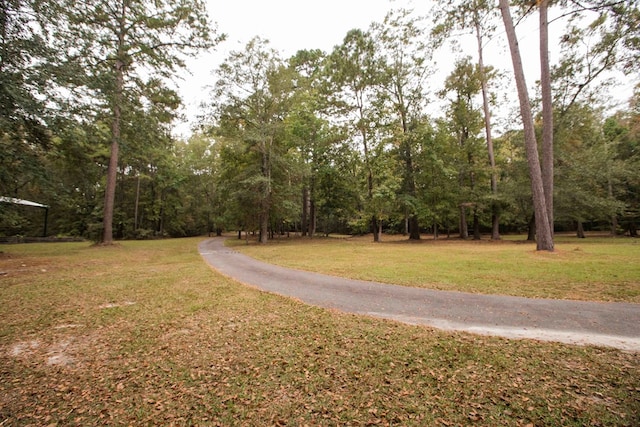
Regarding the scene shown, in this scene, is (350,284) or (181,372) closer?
(181,372)

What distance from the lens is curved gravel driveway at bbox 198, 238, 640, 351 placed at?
12.1 ft

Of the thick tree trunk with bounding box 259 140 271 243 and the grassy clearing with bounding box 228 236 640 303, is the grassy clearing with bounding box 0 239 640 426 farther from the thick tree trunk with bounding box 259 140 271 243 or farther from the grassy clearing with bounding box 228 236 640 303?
the thick tree trunk with bounding box 259 140 271 243

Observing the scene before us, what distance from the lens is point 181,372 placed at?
2.92 metres

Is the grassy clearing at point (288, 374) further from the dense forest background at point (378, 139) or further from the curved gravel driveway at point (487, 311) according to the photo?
the dense forest background at point (378, 139)

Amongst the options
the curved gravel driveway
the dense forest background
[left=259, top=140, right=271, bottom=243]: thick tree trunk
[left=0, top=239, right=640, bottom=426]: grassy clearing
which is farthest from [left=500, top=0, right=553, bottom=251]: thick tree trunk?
[left=259, top=140, right=271, bottom=243]: thick tree trunk

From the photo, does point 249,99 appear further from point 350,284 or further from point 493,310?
point 493,310

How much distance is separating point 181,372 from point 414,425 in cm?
245

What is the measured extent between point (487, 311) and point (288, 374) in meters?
3.80

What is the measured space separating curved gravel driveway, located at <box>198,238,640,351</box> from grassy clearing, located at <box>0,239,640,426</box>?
0.45 m

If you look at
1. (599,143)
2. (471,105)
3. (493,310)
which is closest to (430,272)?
(493,310)

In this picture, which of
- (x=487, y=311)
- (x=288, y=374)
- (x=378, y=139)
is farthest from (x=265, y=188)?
(x=288, y=374)

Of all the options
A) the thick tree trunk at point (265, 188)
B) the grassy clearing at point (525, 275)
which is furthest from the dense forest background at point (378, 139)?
the grassy clearing at point (525, 275)

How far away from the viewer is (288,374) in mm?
2814

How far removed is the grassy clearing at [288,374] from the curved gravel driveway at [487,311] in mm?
455
